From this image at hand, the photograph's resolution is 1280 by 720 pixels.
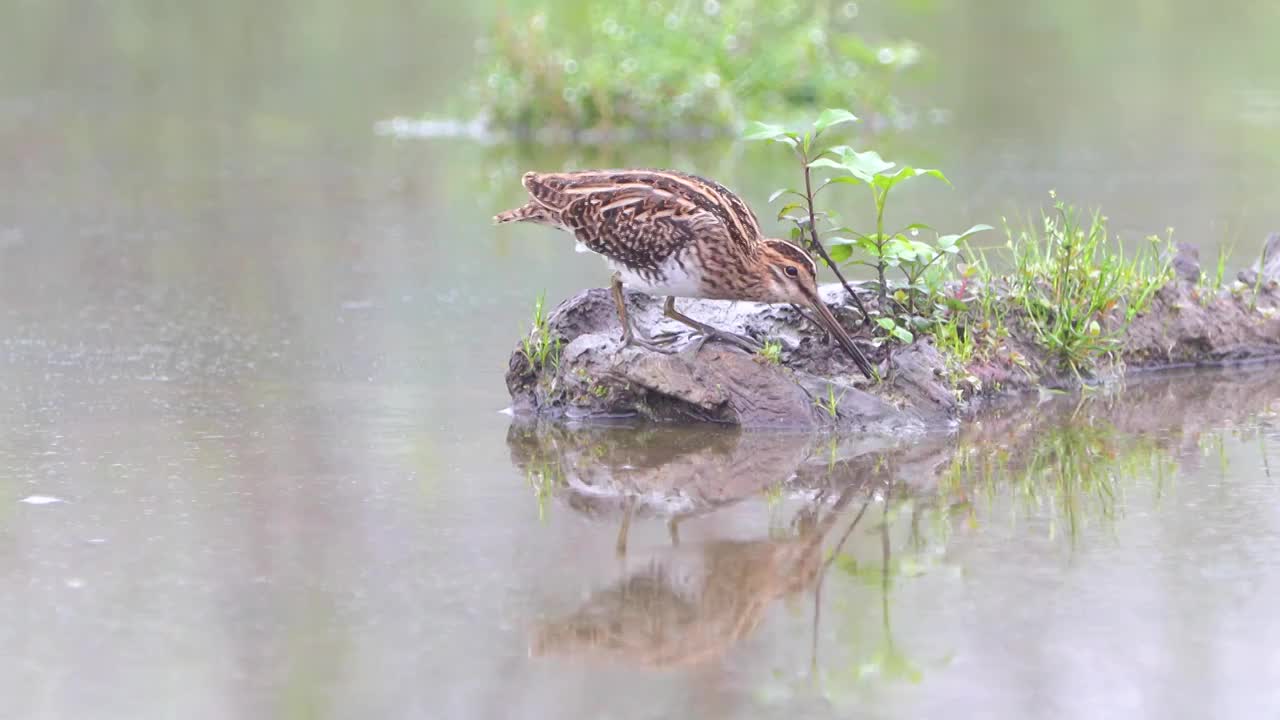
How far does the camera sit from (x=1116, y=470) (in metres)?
6.73

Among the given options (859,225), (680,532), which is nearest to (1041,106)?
(859,225)

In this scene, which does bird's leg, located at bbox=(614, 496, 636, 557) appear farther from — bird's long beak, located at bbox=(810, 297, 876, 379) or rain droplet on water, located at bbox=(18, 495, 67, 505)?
rain droplet on water, located at bbox=(18, 495, 67, 505)

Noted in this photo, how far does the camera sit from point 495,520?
6.07m

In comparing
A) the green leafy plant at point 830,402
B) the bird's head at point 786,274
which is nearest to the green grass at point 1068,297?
the green leafy plant at point 830,402

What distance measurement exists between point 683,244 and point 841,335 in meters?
0.82

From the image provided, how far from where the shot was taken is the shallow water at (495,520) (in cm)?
463

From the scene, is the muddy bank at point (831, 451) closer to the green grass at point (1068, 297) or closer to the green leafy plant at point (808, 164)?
the green grass at point (1068, 297)

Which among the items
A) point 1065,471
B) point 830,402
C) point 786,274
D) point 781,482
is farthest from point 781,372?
point 1065,471

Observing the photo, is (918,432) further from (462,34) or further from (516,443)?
(462,34)

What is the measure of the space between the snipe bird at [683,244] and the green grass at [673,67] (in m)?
9.67

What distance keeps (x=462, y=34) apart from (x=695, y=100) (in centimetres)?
738

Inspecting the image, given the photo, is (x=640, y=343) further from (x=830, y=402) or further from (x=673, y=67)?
(x=673, y=67)

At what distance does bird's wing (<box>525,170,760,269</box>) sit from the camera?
7.12 meters

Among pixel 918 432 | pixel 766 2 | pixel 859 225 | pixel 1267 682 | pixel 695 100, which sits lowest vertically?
pixel 1267 682
